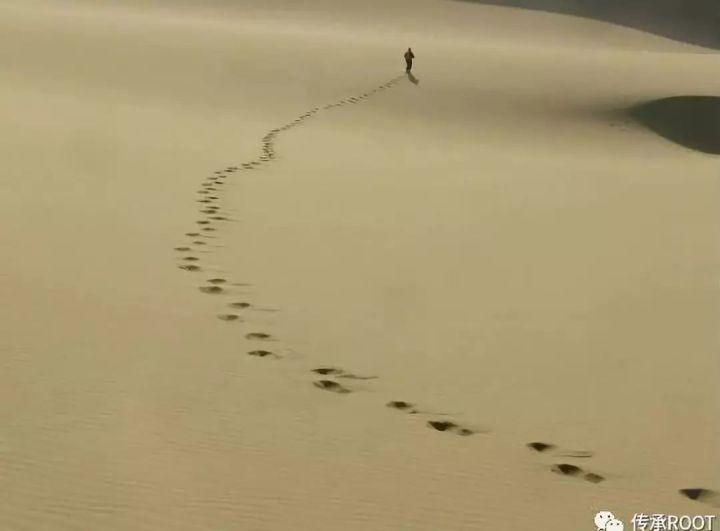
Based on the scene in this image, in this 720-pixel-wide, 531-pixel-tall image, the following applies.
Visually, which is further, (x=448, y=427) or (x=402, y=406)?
(x=402, y=406)

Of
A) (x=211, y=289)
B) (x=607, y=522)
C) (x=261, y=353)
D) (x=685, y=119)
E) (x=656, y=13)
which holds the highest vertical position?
(x=656, y=13)

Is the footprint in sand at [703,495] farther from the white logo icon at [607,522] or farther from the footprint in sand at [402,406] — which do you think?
the footprint in sand at [402,406]

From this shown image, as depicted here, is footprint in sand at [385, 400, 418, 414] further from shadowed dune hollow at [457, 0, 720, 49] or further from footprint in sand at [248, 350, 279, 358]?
shadowed dune hollow at [457, 0, 720, 49]

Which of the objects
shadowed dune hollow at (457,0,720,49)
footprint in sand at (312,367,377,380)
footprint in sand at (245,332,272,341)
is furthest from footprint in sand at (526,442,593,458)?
shadowed dune hollow at (457,0,720,49)

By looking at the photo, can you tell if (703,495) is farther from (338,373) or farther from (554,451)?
(338,373)

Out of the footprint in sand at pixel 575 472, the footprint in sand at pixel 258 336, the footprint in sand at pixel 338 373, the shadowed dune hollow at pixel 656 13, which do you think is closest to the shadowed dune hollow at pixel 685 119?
the footprint in sand at pixel 258 336

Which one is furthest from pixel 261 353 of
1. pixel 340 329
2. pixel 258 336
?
pixel 340 329
